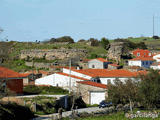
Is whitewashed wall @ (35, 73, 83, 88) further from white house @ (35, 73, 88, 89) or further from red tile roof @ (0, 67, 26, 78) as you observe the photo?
red tile roof @ (0, 67, 26, 78)

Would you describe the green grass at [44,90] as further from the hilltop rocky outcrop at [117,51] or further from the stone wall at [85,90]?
the hilltop rocky outcrop at [117,51]

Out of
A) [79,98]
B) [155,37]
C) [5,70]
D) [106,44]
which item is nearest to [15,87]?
[5,70]

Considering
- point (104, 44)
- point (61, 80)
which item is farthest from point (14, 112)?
point (104, 44)

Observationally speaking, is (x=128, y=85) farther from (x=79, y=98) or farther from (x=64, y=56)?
(x=64, y=56)

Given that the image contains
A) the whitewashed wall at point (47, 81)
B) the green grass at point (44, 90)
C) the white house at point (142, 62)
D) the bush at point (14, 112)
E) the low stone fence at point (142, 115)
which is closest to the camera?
the bush at point (14, 112)

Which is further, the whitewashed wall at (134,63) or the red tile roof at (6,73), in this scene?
the whitewashed wall at (134,63)

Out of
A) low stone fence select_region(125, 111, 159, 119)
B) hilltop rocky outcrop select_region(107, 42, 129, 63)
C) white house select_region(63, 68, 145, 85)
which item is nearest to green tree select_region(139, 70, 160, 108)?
low stone fence select_region(125, 111, 159, 119)

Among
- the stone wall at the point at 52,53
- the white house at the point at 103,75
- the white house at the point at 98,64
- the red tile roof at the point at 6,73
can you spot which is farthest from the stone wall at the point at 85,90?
the stone wall at the point at 52,53

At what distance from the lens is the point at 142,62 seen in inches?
3041

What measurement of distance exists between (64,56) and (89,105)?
3955 centimetres

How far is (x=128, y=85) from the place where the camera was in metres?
36.7

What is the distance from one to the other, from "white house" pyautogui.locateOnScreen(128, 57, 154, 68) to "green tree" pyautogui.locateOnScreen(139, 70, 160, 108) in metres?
39.8

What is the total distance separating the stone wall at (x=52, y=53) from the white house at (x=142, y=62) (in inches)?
454

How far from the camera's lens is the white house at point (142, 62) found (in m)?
75.7
